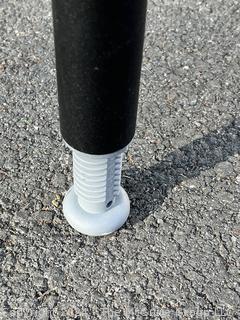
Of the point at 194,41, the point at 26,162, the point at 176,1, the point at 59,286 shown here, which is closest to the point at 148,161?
the point at 26,162

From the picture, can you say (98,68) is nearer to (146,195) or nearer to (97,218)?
(97,218)

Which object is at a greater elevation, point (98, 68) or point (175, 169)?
point (98, 68)

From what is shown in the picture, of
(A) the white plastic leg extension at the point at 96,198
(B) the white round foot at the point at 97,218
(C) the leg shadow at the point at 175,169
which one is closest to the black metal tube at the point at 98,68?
(A) the white plastic leg extension at the point at 96,198

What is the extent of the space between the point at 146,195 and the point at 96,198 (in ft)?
1.00

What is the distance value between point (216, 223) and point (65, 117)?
80 cm

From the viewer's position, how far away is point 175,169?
2.37 metres

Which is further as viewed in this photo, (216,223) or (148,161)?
(148,161)

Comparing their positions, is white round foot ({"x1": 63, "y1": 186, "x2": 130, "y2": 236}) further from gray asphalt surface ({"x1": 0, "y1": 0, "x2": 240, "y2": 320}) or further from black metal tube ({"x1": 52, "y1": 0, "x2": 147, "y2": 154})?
black metal tube ({"x1": 52, "y1": 0, "x2": 147, "y2": 154})

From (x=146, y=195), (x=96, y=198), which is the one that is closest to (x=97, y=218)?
(x=96, y=198)

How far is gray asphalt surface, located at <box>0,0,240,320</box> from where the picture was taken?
76.6 inches

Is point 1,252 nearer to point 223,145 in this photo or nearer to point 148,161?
point 148,161

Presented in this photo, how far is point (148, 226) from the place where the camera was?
2.16m

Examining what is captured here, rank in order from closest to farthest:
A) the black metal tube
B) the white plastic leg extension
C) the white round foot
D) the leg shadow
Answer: the black metal tube < the white plastic leg extension < the white round foot < the leg shadow

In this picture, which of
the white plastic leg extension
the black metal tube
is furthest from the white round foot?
the black metal tube
